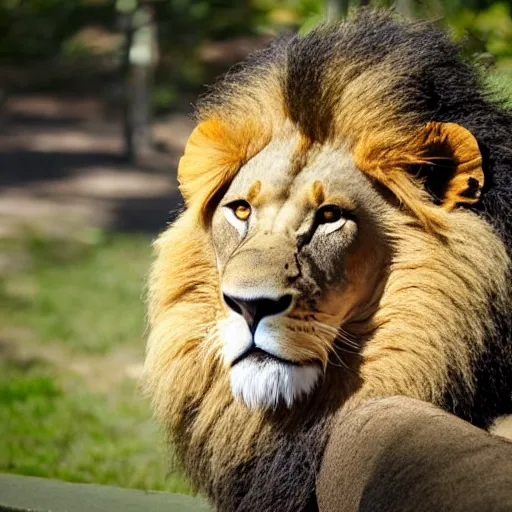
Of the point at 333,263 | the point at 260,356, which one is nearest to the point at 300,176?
the point at 333,263

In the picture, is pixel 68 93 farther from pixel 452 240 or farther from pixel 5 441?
pixel 452 240

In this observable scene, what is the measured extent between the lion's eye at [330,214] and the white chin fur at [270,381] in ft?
1.26

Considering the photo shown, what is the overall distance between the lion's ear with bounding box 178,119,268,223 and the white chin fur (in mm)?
560

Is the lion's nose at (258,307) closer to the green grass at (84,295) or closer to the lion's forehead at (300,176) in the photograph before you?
the lion's forehead at (300,176)

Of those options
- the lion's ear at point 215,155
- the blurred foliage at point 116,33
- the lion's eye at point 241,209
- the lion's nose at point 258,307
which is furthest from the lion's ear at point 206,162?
the blurred foliage at point 116,33

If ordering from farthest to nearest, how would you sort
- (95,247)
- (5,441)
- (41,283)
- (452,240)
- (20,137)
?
(20,137) < (95,247) < (41,283) < (5,441) < (452,240)

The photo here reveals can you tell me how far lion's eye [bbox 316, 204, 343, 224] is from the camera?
10.1 feet

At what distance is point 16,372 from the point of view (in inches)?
294

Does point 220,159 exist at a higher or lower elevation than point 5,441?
higher

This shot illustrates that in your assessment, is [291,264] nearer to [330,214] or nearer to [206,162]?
[330,214]

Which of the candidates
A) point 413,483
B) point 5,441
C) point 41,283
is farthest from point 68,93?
point 413,483

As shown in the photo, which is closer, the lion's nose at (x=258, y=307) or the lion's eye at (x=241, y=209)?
the lion's nose at (x=258, y=307)

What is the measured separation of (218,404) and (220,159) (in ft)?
2.23

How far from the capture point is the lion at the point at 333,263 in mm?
2994
